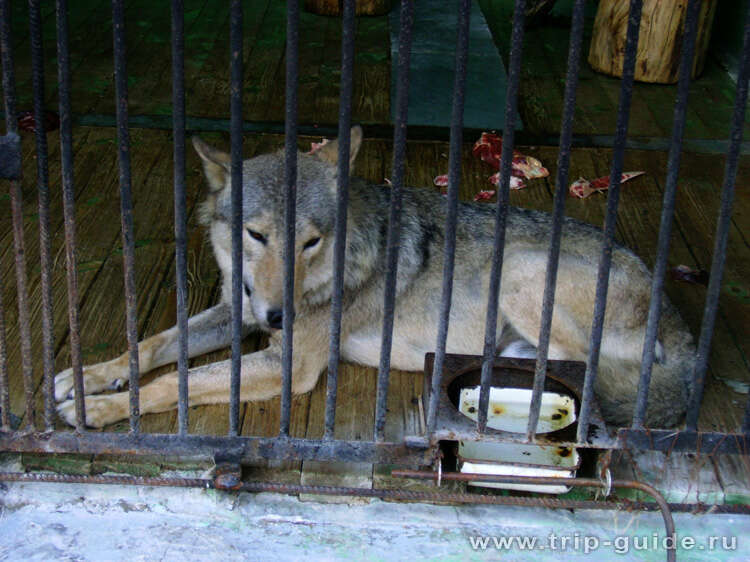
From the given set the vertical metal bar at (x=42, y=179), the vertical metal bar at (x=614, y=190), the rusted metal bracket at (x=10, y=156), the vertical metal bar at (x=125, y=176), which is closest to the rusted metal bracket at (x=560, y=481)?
the vertical metal bar at (x=614, y=190)

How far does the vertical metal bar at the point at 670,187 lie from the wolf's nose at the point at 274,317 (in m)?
1.44

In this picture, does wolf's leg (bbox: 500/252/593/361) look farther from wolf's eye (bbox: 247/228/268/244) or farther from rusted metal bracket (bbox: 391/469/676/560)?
wolf's eye (bbox: 247/228/268/244)

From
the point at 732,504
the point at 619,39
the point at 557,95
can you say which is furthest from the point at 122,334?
the point at 619,39

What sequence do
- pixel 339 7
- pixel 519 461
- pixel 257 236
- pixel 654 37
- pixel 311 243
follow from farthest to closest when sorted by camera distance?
pixel 339 7, pixel 654 37, pixel 311 243, pixel 257 236, pixel 519 461

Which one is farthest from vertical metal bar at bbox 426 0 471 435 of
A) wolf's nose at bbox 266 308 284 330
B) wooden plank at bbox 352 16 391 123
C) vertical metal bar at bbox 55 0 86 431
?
wooden plank at bbox 352 16 391 123

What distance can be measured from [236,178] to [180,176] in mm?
174

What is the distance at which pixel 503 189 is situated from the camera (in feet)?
9.02

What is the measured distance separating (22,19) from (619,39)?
5.72 metres

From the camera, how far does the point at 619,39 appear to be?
25.2 ft

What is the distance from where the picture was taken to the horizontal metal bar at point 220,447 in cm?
311

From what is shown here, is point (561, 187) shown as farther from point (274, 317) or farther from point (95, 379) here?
point (95, 379)

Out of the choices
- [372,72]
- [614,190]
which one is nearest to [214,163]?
[614,190]

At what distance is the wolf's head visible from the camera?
3.62 m

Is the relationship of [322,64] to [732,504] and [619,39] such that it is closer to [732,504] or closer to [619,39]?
[619,39]
